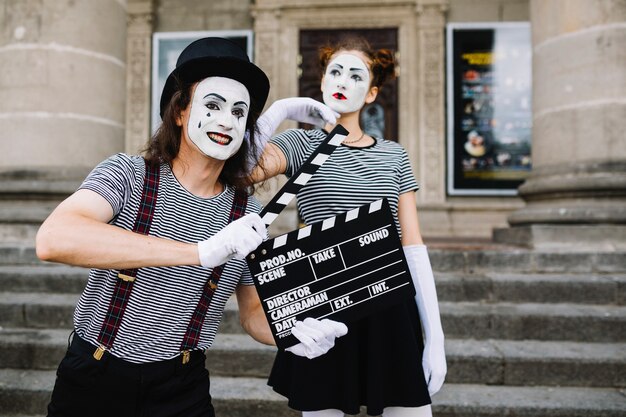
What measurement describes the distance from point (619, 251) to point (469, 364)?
2.45m

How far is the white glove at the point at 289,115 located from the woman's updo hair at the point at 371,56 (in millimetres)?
239

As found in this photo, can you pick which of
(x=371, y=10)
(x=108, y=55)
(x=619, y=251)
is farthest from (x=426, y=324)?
(x=371, y=10)

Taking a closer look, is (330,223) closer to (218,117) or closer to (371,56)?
(218,117)

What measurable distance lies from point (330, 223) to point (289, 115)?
75 centimetres

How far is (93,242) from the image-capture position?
1.57 metres

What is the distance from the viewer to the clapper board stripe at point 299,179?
187 centimetres

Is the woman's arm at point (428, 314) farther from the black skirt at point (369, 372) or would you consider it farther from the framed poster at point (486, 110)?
the framed poster at point (486, 110)

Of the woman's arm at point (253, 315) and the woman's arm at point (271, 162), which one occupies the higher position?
the woman's arm at point (271, 162)

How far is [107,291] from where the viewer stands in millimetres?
1791

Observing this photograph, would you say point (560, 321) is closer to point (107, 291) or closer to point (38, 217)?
point (107, 291)

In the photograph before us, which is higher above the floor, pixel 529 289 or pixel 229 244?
pixel 229 244

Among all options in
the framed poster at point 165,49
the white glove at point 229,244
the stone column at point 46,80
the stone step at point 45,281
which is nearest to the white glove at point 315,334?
the white glove at point 229,244

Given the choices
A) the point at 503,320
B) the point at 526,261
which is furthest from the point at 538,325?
the point at 526,261

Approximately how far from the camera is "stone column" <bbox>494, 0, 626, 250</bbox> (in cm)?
569
